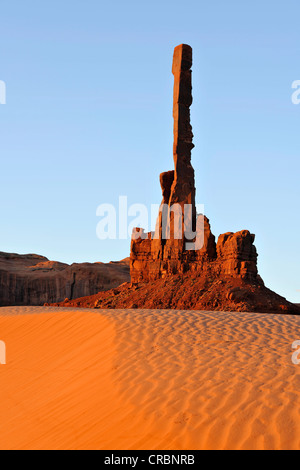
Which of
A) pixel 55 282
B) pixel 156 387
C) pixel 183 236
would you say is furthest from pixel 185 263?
pixel 55 282

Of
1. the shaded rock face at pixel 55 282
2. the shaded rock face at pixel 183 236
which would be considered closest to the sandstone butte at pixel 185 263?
the shaded rock face at pixel 183 236

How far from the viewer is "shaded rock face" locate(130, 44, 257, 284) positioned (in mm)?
25483

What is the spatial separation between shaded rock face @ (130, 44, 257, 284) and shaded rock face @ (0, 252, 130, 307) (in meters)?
20.3

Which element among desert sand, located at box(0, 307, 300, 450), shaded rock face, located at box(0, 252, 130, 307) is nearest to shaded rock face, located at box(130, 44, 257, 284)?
desert sand, located at box(0, 307, 300, 450)

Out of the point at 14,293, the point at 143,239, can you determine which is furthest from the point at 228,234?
the point at 14,293

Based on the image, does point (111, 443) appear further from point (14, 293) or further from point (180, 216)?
point (14, 293)

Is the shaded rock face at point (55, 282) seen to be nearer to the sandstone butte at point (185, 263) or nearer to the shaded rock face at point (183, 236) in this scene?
the sandstone butte at point (185, 263)

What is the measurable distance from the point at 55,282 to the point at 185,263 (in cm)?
2837

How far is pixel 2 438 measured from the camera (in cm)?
646

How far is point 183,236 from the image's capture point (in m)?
27.9

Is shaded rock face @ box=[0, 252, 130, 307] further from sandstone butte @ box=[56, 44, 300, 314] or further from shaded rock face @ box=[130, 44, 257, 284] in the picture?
shaded rock face @ box=[130, 44, 257, 284]
